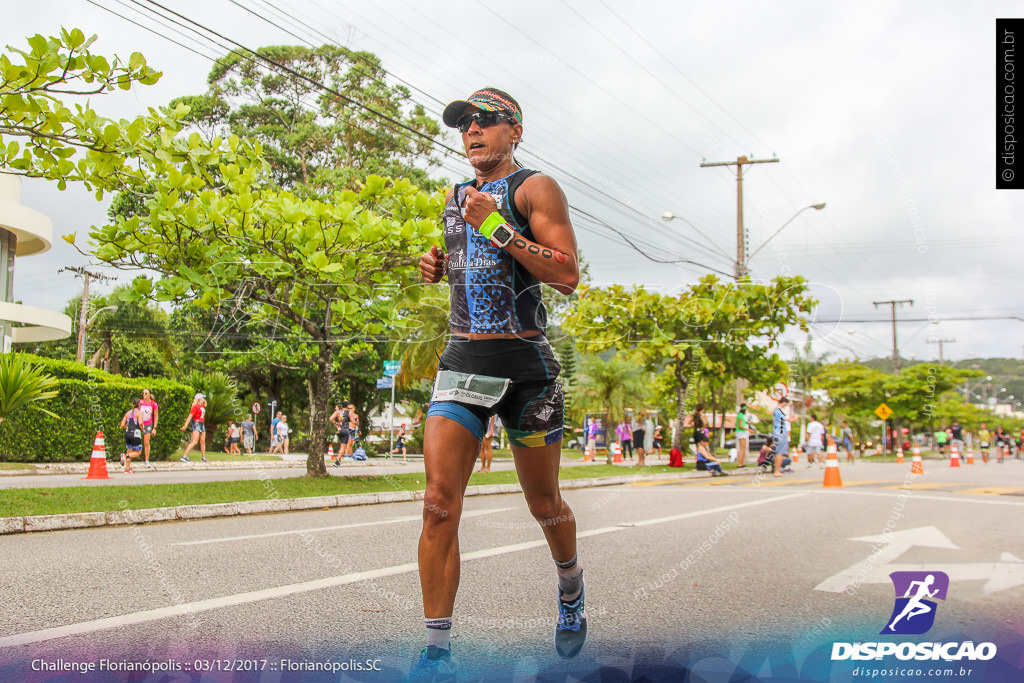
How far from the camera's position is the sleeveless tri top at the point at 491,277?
8.79ft

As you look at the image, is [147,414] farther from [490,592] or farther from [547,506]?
[547,506]

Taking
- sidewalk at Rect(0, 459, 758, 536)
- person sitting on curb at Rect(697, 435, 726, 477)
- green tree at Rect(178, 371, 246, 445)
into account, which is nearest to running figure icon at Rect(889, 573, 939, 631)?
sidewalk at Rect(0, 459, 758, 536)

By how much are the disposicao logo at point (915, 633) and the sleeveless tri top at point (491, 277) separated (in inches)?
78.9

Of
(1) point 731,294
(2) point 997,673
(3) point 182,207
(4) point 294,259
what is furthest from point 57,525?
(1) point 731,294

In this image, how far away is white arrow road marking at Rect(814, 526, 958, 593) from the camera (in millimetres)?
5248

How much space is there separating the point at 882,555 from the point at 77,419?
17.5 meters

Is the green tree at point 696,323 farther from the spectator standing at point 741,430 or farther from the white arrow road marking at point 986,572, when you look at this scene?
the white arrow road marking at point 986,572

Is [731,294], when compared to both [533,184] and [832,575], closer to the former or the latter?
[832,575]

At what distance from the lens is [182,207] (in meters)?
8.58

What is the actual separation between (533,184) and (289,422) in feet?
120

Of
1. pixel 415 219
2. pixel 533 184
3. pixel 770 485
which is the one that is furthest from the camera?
pixel 770 485

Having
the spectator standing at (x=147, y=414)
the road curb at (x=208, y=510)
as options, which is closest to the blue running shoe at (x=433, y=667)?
the road curb at (x=208, y=510)

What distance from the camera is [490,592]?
460 cm

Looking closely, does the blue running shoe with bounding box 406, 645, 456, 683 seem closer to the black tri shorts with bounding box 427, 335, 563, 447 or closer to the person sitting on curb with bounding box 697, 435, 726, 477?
the black tri shorts with bounding box 427, 335, 563, 447
